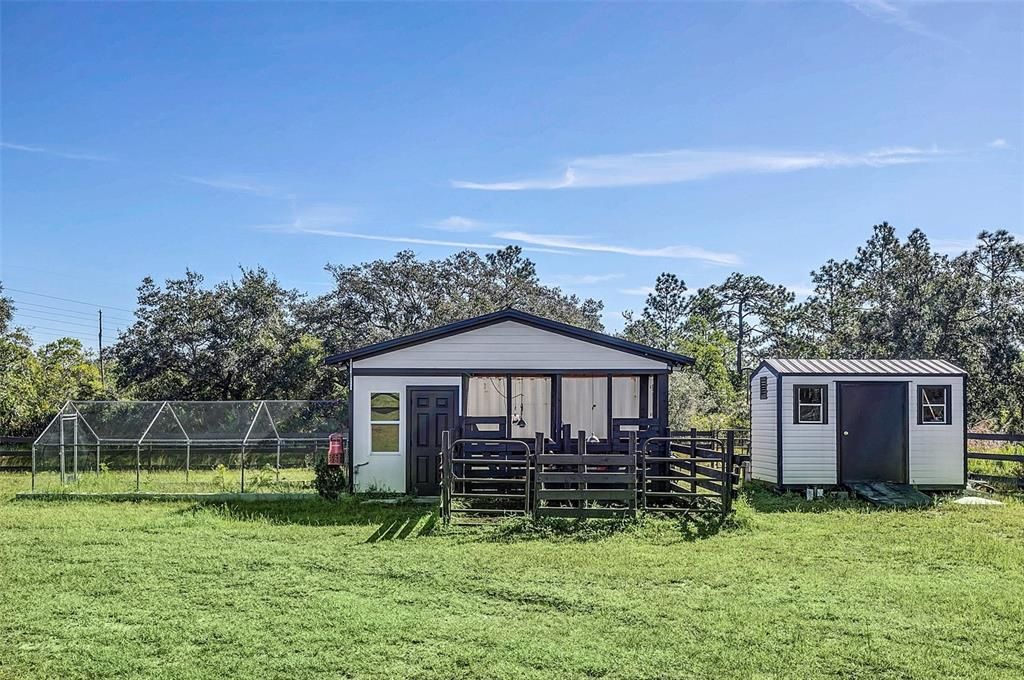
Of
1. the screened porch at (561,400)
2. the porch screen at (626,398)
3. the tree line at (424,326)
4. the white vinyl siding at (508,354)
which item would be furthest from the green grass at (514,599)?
the tree line at (424,326)

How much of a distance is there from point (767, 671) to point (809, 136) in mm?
12046

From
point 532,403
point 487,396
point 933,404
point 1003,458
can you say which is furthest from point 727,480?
point 1003,458

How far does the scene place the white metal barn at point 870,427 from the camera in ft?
42.6

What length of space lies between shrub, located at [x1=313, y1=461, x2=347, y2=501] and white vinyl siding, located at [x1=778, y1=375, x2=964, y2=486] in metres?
8.05

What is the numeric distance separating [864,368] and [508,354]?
6709 millimetres

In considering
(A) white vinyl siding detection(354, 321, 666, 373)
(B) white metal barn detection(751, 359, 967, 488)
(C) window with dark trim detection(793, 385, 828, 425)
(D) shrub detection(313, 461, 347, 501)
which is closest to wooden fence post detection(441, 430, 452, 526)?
(A) white vinyl siding detection(354, 321, 666, 373)

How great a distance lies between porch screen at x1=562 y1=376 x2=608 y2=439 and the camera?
48.1 ft

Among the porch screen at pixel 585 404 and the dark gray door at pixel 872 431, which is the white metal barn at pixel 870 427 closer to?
the dark gray door at pixel 872 431

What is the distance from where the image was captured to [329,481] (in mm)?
12531

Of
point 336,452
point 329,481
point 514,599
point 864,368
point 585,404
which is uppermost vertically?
point 864,368

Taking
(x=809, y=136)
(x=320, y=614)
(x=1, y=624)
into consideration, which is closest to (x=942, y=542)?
(x=320, y=614)

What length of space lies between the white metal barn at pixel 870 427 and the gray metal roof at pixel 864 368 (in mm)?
19

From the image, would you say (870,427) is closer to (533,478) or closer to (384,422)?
(533,478)

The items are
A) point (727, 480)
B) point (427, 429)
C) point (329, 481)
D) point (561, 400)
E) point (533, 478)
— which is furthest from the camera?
point (561, 400)
